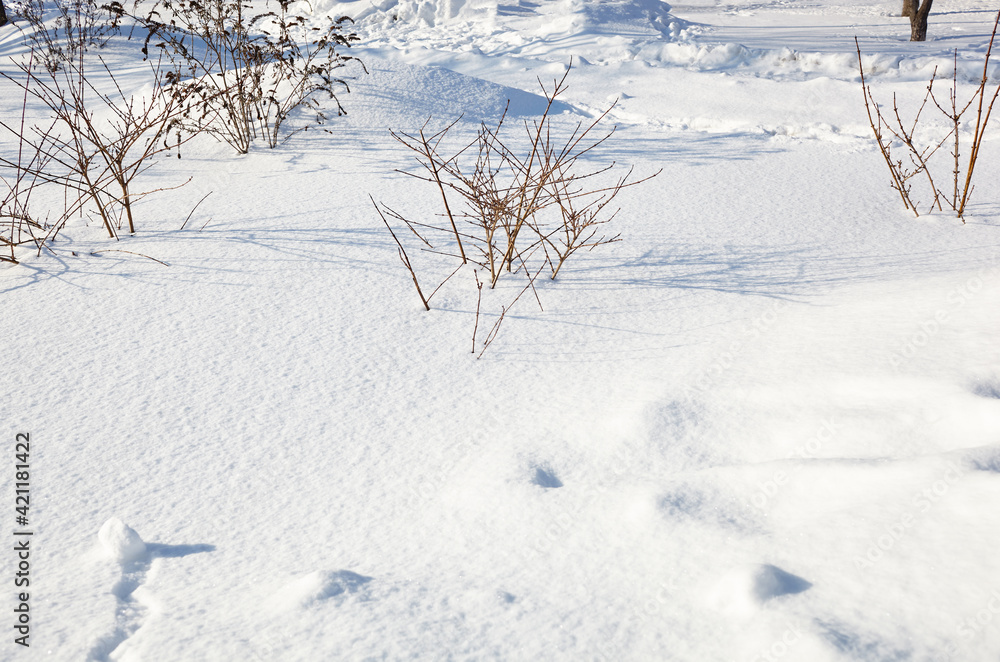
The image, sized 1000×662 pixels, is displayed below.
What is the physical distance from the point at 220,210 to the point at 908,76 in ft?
19.6

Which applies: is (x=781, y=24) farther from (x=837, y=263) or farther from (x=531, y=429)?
(x=531, y=429)

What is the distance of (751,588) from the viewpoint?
3.72 feet

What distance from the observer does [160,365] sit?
6.84ft

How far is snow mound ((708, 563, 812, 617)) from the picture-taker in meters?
1.12

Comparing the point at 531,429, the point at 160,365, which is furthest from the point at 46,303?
the point at 531,429

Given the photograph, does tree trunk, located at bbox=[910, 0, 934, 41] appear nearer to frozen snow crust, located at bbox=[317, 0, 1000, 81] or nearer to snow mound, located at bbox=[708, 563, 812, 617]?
frozen snow crust, located at bbox=[317, 0, 1000, 81]

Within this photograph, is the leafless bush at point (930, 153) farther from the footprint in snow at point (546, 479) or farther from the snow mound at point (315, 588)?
the snow mound at point (315, 588)

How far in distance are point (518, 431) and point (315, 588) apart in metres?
0.73

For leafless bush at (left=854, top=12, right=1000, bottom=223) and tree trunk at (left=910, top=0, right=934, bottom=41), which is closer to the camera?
leafless bush at (left=854, top=12, right=1000, bottom=223)

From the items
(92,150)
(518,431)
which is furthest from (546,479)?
(92,150)

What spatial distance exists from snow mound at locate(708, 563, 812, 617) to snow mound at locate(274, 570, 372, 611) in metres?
0.66

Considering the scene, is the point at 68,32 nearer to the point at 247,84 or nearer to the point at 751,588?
the point at 247,84

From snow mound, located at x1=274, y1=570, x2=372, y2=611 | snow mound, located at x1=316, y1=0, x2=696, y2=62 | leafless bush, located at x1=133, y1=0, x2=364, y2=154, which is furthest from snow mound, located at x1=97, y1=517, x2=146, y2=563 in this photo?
snow mound, located at x1=316, y1=0, x2=696, y2=62

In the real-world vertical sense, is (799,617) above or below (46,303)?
below
